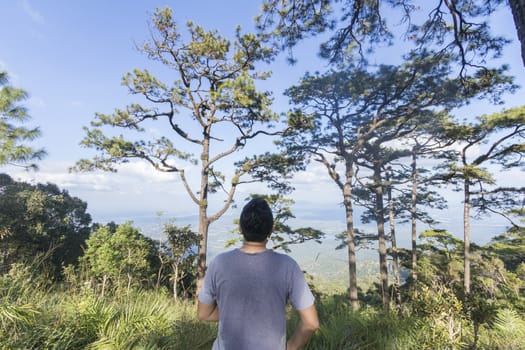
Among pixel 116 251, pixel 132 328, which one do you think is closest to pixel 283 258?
pixel 132 328

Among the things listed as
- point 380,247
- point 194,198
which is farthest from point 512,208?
point 194,198

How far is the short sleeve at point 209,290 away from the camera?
1491mm

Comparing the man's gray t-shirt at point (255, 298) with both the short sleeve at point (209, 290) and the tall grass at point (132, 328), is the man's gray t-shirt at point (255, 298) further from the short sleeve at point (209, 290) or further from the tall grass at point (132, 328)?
the tall grass at point (132, 328)

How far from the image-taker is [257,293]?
1377 mm

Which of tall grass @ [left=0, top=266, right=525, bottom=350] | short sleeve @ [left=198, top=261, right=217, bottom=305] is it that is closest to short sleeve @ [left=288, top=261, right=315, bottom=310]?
short sleeve @ [left=198, top=261, right=217, bottom=305]

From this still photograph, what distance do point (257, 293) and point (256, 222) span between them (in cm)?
43

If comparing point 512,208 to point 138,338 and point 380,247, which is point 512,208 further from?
Answer: point 138,338

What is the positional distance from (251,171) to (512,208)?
13.9 metres

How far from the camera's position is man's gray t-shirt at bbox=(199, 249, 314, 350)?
138 cm

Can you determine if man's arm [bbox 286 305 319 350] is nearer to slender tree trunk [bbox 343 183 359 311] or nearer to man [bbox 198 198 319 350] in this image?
man [bbox 198 198 319 350]

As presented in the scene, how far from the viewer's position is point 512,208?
38.9 feet

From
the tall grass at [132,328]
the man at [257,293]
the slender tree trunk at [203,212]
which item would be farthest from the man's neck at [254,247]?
the slender tree trunk at [203,212]

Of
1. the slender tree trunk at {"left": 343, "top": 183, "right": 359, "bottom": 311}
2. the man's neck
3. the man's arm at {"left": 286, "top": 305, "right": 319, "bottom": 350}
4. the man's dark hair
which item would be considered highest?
the man's dark hair

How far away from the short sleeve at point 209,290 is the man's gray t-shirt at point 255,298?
0.18 ft
